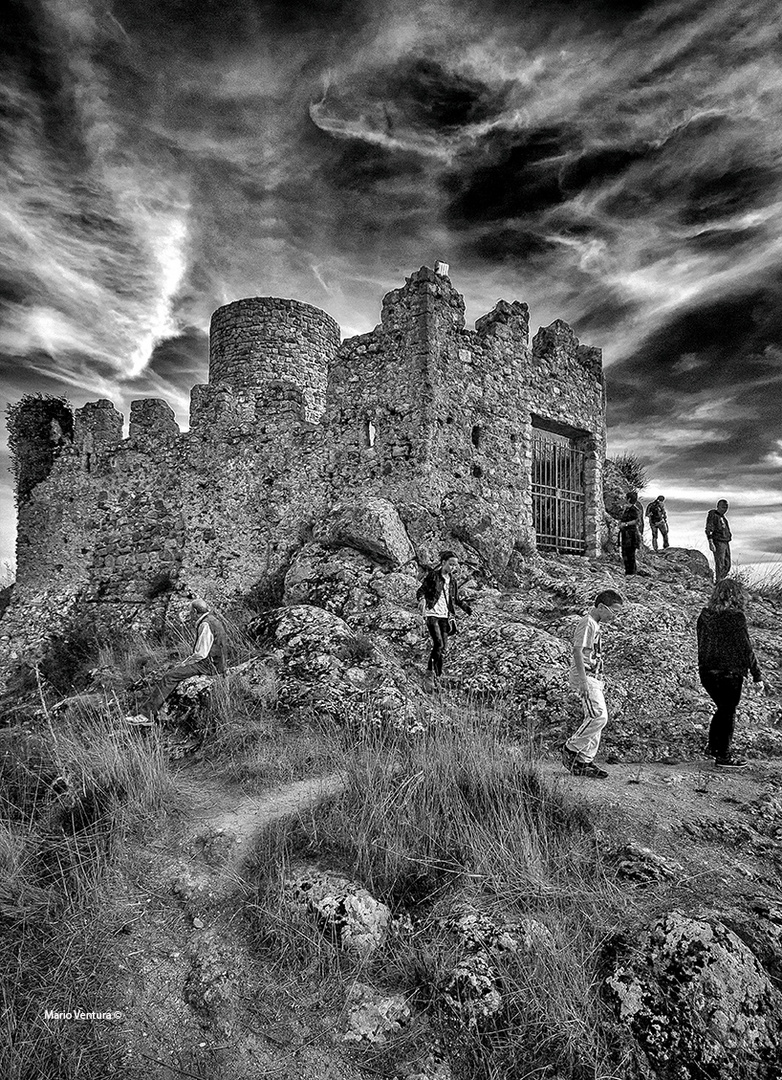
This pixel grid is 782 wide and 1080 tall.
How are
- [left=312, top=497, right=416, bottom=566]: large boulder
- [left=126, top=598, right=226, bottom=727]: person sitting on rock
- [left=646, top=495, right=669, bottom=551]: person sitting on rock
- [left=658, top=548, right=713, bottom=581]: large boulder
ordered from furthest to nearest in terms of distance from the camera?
[left=646, top=495, right=669, bottom=551]: person sitting on rock
[left=658, top=548, right=713, bottom=581]: large boulder
[left=312, top=497, right=416, bottom=566]: large boulder
[left=126, top=598, right=226, bottom=727]: person sitting on rock

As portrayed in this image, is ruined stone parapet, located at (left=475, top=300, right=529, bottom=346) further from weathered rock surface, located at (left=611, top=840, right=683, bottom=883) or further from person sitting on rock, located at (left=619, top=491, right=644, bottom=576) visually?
weathered rock surface, located at (left=611, top=840, right=683, bottom=883)

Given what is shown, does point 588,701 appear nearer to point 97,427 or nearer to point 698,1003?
point 698,1003

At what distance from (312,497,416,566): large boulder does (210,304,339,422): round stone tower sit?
6.57m

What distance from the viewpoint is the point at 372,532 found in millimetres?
9797

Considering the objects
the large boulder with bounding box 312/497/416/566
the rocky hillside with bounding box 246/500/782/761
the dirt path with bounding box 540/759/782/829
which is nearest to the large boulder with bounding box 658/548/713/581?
the rocky hillside with bounding box 246/500/782/761

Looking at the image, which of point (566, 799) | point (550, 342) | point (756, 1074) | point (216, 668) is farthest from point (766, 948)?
point (550, 342)

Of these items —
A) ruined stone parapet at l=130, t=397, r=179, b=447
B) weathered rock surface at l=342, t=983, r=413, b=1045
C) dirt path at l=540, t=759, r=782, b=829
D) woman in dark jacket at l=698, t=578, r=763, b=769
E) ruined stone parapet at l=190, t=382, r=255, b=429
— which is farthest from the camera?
ruined stone parapet at l=130, t=397, r=179, b=447

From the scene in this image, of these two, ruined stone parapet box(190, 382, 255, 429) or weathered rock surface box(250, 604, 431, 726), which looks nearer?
weathered rock surface box(250, 604, 431, 726)

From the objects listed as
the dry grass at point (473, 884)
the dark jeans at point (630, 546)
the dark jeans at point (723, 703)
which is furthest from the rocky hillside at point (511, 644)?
the dry grass at point (473, 884)

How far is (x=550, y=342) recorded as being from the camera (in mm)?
13242

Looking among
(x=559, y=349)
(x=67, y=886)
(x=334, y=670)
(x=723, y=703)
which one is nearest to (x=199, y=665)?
(x=334, y=670)

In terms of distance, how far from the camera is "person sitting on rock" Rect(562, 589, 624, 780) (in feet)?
17.6

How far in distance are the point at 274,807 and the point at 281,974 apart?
1.65 metres

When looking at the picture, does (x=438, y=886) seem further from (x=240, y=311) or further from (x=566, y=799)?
(x=240, y=311)
